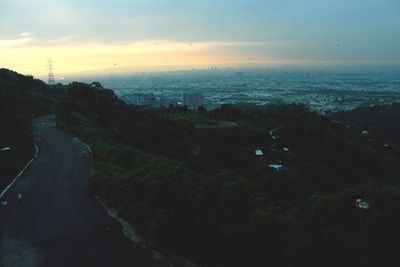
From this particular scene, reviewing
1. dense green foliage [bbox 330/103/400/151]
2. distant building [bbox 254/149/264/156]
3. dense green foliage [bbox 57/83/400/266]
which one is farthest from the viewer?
dense green foliage [bbox 330/103/400/151]

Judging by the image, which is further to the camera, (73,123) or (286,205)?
(73,123)

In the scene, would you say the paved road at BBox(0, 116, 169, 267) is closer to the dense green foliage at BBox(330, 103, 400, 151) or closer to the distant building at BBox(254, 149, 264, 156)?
the distant building at BBox(254, 149, 264, 156)

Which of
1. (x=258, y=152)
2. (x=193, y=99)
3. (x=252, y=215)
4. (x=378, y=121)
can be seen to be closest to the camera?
(x=252, y=215)

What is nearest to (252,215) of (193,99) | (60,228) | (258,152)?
(60,228)

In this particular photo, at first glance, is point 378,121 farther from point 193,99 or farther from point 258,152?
point 258,152

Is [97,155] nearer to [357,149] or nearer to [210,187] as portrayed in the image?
[210,187]

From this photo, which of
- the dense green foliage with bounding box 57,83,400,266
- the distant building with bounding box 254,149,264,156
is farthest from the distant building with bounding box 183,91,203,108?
the dense green foliage with bounding box 57,83,400,266

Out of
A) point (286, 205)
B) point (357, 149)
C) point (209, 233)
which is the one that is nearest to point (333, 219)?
point (286, 205)

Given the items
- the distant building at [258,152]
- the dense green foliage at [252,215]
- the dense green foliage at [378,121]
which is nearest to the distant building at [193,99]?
the dense green foliage at [378,121]
